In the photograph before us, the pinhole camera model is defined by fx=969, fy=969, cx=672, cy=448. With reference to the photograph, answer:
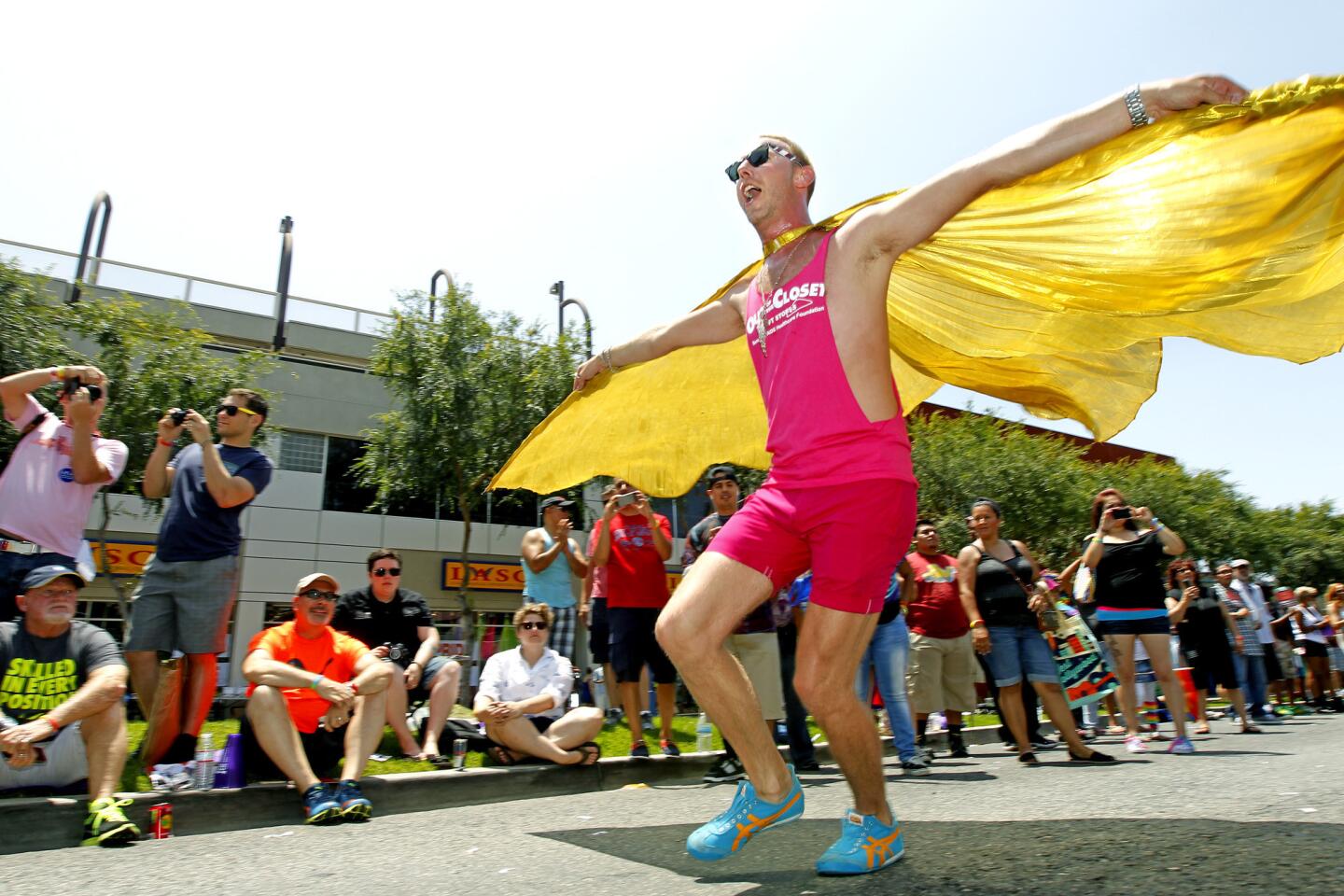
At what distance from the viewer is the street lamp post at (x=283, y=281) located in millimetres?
25297

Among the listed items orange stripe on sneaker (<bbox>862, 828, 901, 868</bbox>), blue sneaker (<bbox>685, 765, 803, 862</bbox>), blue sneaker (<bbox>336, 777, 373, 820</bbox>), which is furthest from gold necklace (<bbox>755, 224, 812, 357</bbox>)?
blue sneaker (<bbox>336, 777, 373, 820</bbox>)

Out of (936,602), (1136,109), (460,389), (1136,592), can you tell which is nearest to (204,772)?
(1136,109)

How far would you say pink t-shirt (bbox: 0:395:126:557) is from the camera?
5105 millimetres

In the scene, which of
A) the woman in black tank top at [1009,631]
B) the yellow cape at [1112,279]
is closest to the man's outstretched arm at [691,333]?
the yellow cape at [1112,279]

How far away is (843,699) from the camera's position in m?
3.05

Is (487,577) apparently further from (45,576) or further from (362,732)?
(45,576)

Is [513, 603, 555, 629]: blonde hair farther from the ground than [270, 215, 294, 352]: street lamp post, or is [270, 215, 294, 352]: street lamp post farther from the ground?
[270, 215, 294, 352]: street lamp post

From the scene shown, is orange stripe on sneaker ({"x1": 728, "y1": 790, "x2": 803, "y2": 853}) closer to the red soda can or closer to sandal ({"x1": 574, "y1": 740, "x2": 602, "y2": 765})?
the red soda can

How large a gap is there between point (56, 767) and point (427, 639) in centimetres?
281

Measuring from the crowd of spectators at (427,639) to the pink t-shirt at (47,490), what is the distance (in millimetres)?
11

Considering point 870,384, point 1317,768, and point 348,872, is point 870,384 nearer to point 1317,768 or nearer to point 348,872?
point 348,872

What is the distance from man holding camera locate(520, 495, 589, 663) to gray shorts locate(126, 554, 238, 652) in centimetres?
354

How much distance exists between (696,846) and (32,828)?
10.4ft

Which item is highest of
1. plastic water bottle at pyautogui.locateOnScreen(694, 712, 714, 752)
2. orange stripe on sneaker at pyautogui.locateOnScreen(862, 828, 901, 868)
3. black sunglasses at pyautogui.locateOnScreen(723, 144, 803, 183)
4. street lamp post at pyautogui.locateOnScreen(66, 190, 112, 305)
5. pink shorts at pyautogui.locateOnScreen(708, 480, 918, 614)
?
street lamp post at pyautogui.locateOnScreen(66, 190, 112, 305)
